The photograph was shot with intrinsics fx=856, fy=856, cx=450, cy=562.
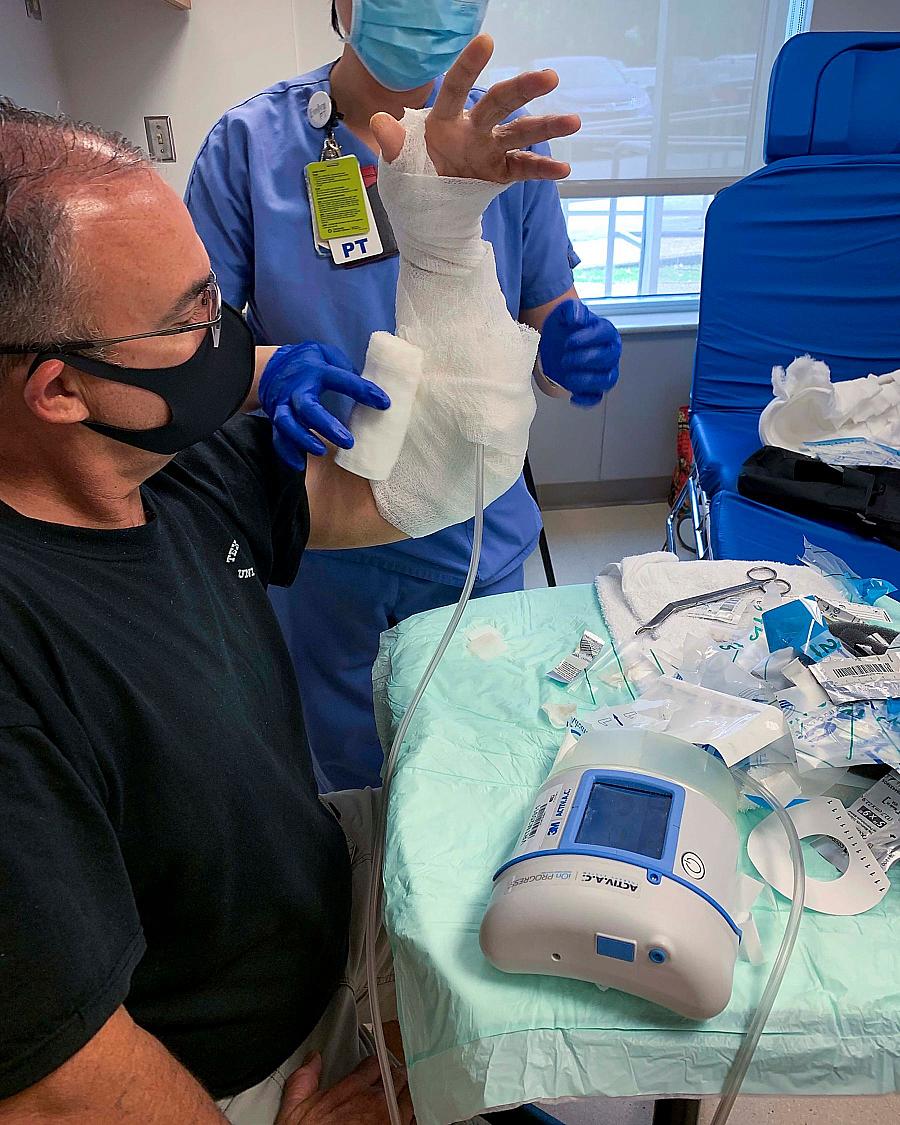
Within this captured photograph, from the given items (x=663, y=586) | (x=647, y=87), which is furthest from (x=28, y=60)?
(x=663, y=586)

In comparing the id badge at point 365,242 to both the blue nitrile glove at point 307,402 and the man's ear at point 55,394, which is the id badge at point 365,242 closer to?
the blue nitrile glove at point 307,402

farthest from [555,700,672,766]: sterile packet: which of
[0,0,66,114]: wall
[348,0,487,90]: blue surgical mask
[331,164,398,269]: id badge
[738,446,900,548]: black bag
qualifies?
[0,0,66,114]: wall

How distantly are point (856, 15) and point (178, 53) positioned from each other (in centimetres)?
225

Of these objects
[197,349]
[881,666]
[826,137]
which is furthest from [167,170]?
[881,666]

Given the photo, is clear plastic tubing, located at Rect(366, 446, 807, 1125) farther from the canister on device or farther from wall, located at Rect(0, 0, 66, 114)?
wall, located at Rect(0, 0, 66, 114)

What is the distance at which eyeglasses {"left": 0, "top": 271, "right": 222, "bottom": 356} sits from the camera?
736mm

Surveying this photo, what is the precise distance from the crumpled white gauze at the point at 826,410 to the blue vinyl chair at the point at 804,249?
13 cm

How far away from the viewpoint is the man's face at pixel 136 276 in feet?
2.44

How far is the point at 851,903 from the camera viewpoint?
75 centimetres

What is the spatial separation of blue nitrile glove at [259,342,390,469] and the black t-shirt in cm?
7

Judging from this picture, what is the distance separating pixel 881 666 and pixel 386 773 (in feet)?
1.81

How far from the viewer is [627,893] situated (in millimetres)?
635

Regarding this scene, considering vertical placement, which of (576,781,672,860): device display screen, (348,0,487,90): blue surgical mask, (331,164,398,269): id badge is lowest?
(576,781,672,860): device display screen

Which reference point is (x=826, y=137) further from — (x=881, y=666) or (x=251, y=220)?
(x=881, y=666)
